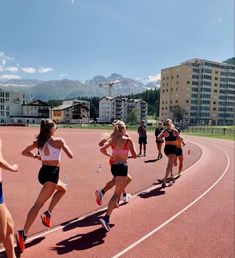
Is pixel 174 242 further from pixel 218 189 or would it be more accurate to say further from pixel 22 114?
pixel 22 114

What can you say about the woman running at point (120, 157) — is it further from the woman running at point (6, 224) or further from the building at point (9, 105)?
the building at point (9, 105)

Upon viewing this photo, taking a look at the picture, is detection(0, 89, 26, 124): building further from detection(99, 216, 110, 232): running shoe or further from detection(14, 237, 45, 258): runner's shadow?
detection(14, 237, 45, 258): runner's shadow

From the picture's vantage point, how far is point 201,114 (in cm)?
12156

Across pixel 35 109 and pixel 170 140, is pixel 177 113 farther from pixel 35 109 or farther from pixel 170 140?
pixel 170 140

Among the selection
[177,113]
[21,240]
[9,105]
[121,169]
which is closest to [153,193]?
[121,169]

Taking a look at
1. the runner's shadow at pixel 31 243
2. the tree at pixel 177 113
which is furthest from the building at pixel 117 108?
the runner's shadow at pixel 31 243

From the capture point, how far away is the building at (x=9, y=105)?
132 m

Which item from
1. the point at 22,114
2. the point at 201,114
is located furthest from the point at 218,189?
the point at 22,114

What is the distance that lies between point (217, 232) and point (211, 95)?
123m

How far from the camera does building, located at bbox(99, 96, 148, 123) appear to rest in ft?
538

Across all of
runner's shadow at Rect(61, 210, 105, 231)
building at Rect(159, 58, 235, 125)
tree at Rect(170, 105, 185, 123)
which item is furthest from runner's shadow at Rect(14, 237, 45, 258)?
building at Rect(159, 58, 235, 125)

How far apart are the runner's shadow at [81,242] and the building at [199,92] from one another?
110682mm

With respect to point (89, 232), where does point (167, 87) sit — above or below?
above

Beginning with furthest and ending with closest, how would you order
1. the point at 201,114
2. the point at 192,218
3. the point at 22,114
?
1. the point at 22,114
2. the point at 201,114
3. the point at 192,218
